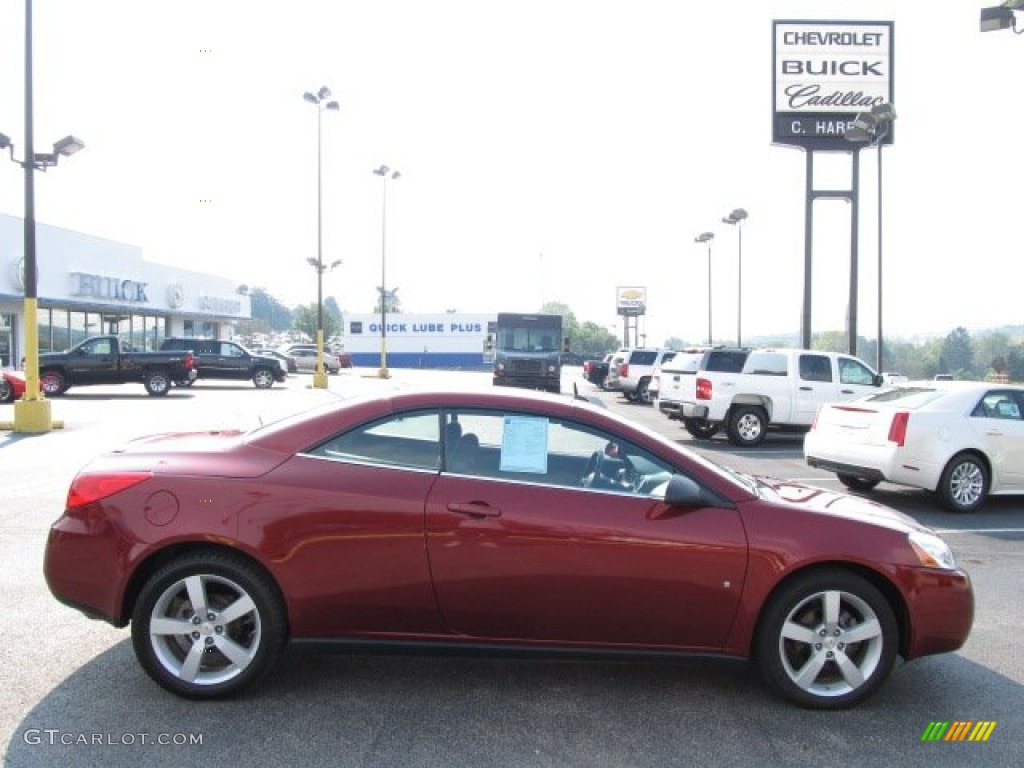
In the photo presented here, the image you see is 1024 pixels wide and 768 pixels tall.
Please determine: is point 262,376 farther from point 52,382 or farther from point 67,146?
point 67,146

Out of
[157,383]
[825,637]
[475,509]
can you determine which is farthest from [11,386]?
[825,637]

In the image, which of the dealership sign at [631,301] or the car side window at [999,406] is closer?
the car side window at [999,406]

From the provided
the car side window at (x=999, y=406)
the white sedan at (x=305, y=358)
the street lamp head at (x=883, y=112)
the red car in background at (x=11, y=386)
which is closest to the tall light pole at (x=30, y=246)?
the red car in background at (x=11, y=386)

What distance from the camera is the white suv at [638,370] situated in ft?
96.3

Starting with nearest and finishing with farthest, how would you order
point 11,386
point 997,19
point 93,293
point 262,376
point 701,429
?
point 997,19, point 701,429, point 11,386, point 262,376, point 93,293

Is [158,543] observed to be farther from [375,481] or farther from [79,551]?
[375,481]

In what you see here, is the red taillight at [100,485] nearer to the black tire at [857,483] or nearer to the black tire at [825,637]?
Answer: the black tire at [825,637]

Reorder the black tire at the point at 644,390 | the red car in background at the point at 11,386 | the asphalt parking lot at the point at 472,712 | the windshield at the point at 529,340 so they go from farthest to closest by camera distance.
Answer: the windshield at the point at 529,340, the black tire at the point at 644,390, the red car in background at the point at 11,386, the asphalt parking lot at the point at 472,712

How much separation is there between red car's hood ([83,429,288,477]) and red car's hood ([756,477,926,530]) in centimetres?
260

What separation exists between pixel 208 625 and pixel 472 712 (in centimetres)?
131

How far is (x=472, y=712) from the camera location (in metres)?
4.22

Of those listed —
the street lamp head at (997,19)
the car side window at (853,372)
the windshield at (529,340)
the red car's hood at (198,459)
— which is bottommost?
the red car's hood at (198,459)

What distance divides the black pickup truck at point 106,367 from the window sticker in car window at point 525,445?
82.0ft

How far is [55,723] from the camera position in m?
3.99
